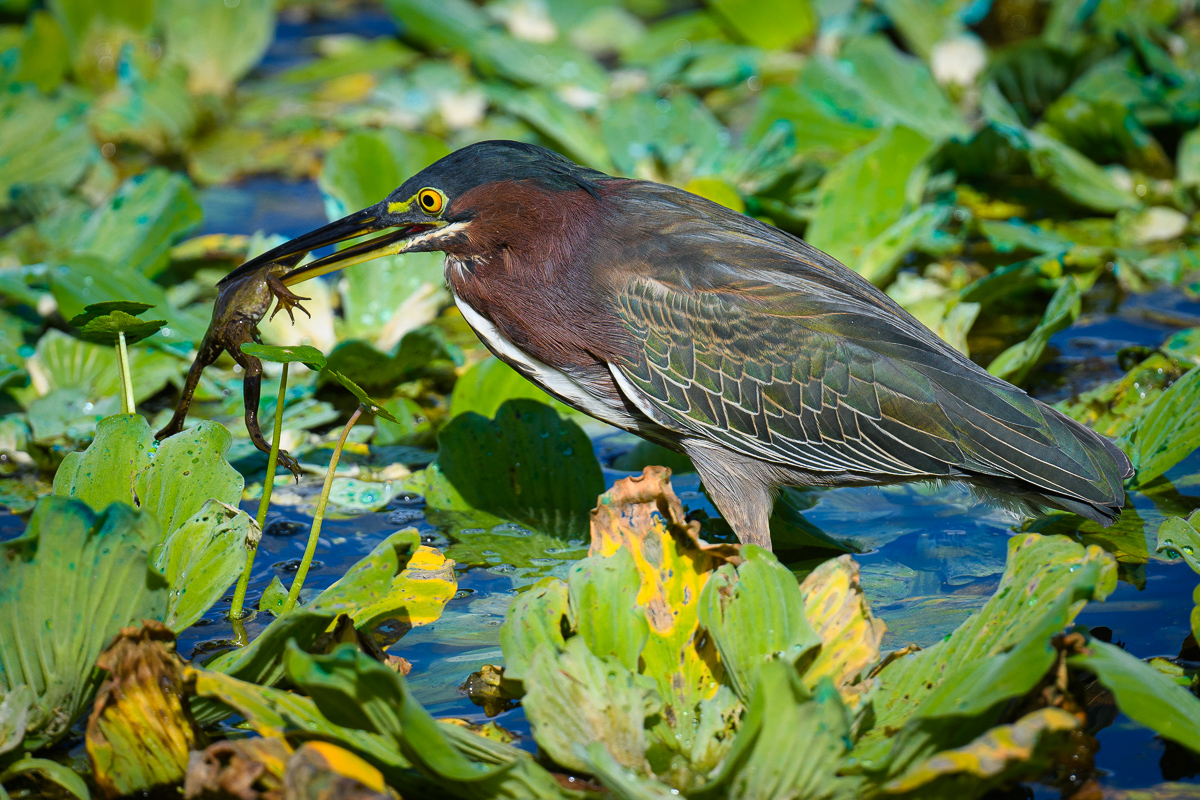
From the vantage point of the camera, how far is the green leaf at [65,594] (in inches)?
100

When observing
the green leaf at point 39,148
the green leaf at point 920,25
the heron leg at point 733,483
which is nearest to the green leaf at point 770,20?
the green leaf at point 920,25

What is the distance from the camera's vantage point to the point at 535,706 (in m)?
2.45

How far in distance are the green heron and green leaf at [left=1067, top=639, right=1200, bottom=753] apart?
1.01m

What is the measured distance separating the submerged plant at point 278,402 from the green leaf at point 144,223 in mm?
2169

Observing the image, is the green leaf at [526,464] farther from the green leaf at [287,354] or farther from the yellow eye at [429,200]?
the green leaf at [287,354]

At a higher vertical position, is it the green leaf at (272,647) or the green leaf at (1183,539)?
the green leaf at (1183,539)

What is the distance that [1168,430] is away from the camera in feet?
11.6

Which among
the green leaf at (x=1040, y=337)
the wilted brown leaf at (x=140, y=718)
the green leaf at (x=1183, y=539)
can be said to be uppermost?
the green leaf at (x=1040, y=337)

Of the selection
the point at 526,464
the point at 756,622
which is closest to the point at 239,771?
the point at 756,622

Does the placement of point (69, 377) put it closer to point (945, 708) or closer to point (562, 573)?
point (562, 573)

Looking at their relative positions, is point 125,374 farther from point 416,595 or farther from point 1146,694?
point 1146,694

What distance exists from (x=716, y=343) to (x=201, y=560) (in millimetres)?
1549

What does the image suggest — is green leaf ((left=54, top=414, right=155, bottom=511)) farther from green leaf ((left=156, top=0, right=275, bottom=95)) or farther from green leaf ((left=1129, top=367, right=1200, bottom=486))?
green leaf ((left=156, top=0, right=275, bottom=95))

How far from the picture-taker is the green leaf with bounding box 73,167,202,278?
4.96 meters
